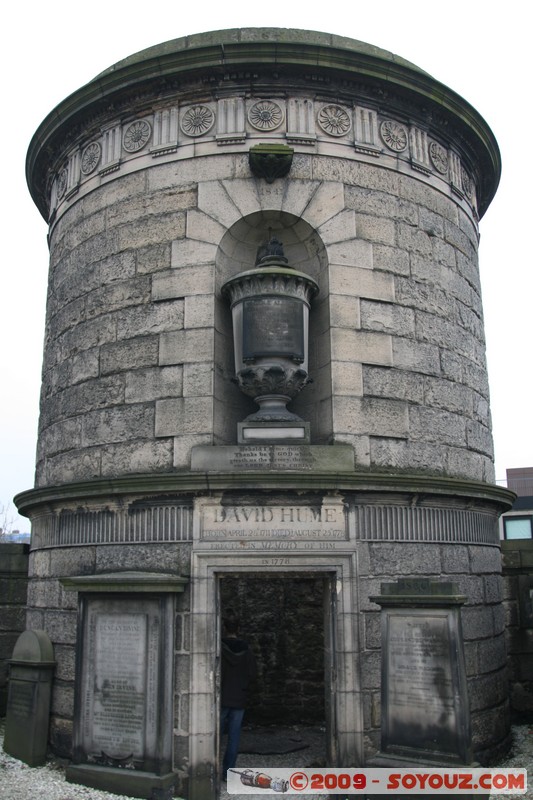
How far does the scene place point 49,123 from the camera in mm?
10758

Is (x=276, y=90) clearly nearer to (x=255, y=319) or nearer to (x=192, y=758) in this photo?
(x=255, y=319)

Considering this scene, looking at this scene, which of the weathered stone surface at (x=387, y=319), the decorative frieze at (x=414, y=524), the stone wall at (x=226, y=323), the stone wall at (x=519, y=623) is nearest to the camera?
the decorative frieze at (x=414, y=524)

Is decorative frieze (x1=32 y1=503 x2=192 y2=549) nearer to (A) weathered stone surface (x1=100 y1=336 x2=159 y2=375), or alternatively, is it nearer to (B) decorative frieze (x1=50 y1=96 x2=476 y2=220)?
(A) weathered stone surface (x1=100 y1=336 x2=159 y2=375)

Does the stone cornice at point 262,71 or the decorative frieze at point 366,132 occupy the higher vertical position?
the stone cornice at point 262,71

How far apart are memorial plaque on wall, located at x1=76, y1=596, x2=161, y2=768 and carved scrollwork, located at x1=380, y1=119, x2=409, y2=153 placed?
6.45 meters

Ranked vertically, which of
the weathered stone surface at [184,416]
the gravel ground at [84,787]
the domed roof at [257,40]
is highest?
the domed roof at [257,40]

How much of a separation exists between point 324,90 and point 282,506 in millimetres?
5334

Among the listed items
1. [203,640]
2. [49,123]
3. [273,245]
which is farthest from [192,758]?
[49,123]

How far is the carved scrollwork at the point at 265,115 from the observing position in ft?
31.1

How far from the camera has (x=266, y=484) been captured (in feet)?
26.9

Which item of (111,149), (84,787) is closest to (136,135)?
(111,149)

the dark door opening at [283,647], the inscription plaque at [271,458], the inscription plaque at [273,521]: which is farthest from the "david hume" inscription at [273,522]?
the dark door opening at [283,647]

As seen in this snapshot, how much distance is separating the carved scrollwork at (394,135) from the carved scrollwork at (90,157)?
12.6 feet

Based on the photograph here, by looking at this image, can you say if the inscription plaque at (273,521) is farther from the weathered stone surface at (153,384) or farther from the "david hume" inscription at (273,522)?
the weathered stone surface at (153,384)
